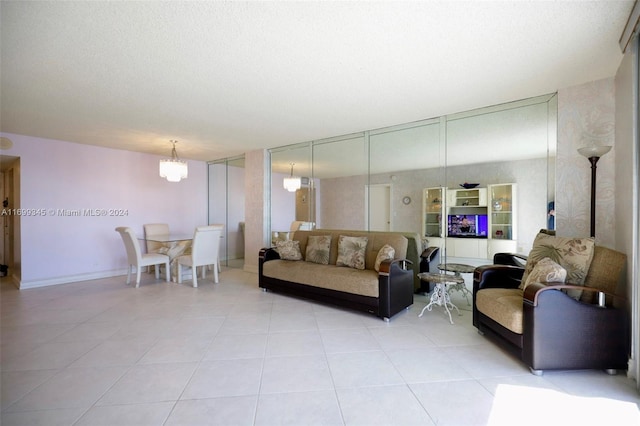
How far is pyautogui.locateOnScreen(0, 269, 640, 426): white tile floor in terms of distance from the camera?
5.33ft

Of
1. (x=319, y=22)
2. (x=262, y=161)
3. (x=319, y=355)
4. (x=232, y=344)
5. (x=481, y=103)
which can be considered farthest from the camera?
(x=262, y=161)

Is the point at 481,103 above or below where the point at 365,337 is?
above

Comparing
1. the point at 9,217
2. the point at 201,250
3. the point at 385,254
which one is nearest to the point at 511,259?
the point at 385,254

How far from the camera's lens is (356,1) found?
163 centimetres

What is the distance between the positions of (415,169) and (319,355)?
9.79ft

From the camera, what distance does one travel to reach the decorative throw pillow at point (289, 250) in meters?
4.27

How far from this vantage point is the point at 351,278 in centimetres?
329

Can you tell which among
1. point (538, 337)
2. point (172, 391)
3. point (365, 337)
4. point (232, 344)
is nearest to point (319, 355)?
point (365, 337)

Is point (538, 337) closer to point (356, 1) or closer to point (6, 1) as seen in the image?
point (356, 1)

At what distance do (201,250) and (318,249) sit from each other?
80.1 inches

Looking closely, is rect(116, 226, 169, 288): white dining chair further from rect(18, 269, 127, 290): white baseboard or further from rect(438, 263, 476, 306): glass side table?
rect(438, 263, 476, 306): glass side table

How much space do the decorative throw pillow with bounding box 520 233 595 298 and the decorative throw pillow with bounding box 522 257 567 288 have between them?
0.12 meters

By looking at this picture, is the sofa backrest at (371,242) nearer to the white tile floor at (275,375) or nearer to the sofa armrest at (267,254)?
the sofa armrest at (267,254)

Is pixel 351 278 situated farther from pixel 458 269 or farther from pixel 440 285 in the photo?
pixel 458 269
